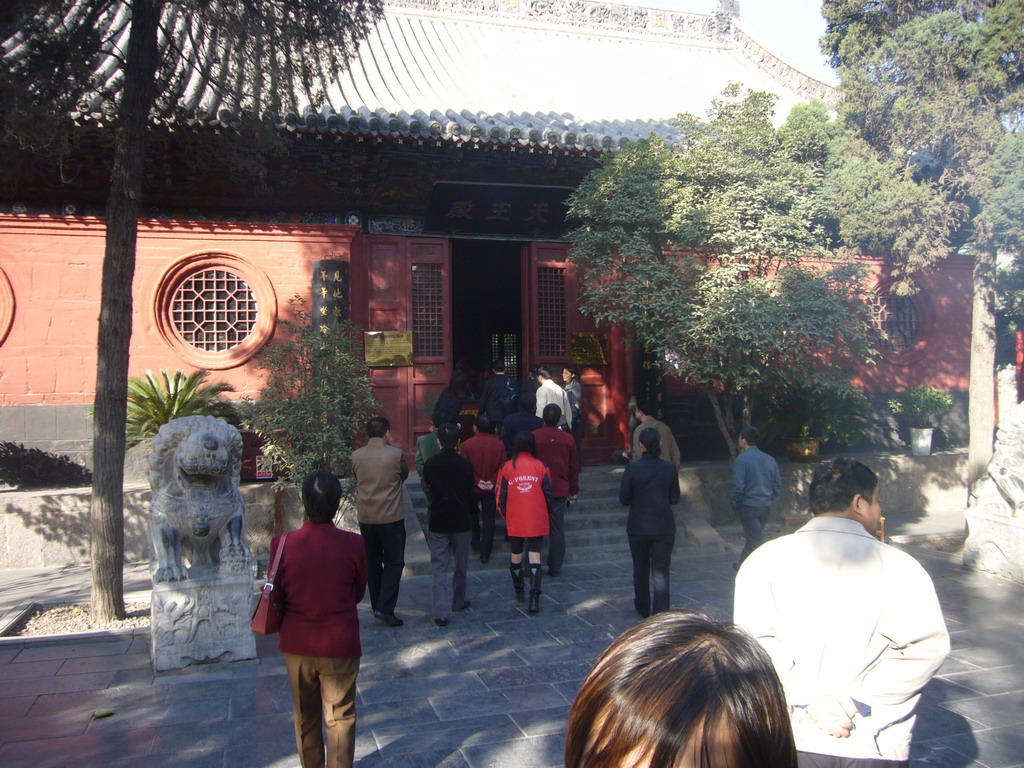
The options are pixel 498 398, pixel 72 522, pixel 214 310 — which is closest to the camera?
pixel 72 522

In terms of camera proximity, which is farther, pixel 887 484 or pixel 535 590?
pixel 887 484

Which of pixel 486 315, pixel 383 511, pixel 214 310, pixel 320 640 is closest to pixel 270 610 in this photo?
pixel 320 640

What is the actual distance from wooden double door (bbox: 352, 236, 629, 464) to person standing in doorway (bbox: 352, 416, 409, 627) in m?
4.19

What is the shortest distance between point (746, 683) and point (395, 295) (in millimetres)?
9326

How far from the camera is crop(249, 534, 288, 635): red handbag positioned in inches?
127

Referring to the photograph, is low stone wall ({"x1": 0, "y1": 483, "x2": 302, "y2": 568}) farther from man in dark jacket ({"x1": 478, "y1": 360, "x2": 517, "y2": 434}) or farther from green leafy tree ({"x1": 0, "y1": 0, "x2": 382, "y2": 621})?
man in dark jacket ({"x1": 478, "y1": 360, "x2": 517, "y2": 434})

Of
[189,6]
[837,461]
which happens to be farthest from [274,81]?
[837,461]

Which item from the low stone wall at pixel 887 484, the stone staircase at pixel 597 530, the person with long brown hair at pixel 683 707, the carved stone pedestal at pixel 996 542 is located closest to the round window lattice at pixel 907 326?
the low stone wall at pixel 887 484

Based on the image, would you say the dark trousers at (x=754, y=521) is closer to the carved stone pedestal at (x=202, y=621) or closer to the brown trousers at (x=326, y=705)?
the carved stone pedestal at (x=202, y=621)

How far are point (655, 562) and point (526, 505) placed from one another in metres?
1.04

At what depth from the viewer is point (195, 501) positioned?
501 centimetres

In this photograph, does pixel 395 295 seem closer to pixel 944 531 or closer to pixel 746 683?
pixel 944 531

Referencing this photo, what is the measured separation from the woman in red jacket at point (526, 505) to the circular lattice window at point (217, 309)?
15.4 ft

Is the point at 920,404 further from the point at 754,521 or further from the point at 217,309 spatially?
the point at 217,309
